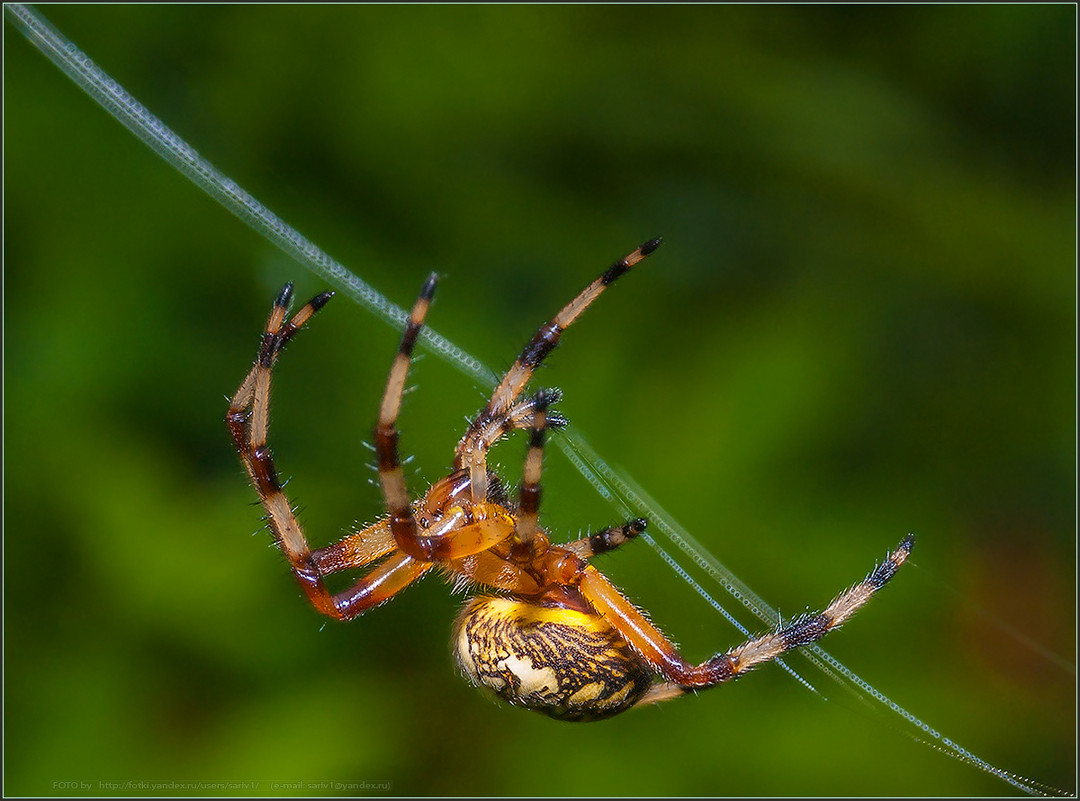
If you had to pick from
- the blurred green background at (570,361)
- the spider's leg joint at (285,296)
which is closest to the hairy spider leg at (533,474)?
the spider's leg joint at (285,296)

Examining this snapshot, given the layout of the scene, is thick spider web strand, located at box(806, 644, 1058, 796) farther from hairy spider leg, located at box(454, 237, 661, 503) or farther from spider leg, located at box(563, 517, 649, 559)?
hairy spider leg, located at box(454, 237, 661, 503)

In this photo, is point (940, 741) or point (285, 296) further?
point (940, 741)

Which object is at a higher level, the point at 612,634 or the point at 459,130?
the point at 459,130

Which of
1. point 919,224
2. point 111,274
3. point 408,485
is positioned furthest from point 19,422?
point 919,224

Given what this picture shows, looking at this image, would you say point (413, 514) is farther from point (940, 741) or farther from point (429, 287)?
point (940, 741)

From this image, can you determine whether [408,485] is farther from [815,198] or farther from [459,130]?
[815,198]

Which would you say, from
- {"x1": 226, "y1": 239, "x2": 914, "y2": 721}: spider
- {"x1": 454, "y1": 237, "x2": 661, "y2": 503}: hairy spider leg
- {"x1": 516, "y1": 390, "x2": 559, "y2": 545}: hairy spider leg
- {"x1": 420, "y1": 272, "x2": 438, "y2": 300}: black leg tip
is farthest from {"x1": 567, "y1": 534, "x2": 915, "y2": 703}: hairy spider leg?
{"x1": 420, "y1": 272, "x2": 438, "y2": 300}: black leg tip

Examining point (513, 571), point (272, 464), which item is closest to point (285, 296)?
point (272, 464)
